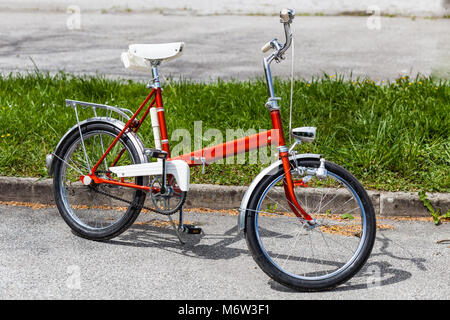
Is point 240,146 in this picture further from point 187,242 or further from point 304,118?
point 304,118

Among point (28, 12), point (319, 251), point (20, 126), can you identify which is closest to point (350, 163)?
point (319, 251)

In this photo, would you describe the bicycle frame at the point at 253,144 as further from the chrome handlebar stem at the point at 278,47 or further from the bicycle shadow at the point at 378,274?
the bicycle shadow at the point at 378,274

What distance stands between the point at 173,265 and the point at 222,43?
732 cm

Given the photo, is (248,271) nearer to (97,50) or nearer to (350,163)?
(350,163)

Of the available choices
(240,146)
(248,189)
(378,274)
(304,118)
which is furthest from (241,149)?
(304,118)

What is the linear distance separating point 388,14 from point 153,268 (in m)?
11.0

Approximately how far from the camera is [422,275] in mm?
4188

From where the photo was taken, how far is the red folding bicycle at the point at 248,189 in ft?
13.1

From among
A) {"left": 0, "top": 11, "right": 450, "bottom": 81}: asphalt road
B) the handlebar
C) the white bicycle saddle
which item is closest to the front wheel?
the handlebar

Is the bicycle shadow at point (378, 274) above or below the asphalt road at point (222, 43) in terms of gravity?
below

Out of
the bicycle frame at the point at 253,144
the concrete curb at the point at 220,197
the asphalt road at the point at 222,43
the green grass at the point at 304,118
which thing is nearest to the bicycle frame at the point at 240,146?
the bicycle frame at the point at 253,144

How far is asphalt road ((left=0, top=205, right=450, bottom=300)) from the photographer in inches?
155

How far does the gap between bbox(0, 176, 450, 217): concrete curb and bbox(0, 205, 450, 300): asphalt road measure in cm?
14

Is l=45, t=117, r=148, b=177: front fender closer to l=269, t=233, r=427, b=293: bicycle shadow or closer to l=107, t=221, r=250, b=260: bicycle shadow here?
l=107, t=221, r=250, b=260: bicycle shadow
